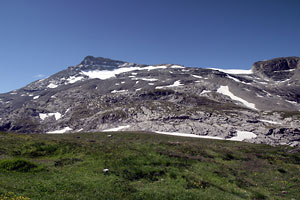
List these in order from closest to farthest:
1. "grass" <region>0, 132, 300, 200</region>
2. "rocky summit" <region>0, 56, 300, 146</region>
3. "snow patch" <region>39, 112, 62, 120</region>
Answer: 1. "grass" <region>0, 132, 300, 200</region>
2. "rocky summit" <region>0, 56, 300, 146</region>
3. "snow patch" <region>39, 112, 62, 120</region>

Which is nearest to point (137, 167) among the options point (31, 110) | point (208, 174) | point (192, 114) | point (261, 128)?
point (208, 174)

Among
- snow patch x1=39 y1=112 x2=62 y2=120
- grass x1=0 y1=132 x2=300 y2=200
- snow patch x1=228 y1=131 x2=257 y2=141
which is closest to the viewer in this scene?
grass x1=0 y1=132 x2=300 y2=200

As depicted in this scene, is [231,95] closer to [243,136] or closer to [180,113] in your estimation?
[180,113]

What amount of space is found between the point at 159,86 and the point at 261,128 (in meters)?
112

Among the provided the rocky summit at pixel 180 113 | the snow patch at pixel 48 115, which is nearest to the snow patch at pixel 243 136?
the rocky summit at pixel 180 113

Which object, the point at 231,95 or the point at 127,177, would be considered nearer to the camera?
the point at 127,177

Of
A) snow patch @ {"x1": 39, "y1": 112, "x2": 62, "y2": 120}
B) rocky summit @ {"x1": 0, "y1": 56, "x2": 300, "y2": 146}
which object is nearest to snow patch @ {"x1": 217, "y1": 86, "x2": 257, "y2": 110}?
rocky summit @ {"x1": 0, "y1": 56, "x2": 300, "y2": 146}

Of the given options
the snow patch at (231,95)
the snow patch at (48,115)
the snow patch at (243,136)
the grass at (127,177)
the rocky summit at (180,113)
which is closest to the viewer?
the grass at (127,177)

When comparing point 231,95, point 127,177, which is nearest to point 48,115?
point 231,95

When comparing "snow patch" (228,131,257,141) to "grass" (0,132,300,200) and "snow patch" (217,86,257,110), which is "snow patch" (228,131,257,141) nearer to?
"snow patch" (217,86,257,110)

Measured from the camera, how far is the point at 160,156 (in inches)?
969

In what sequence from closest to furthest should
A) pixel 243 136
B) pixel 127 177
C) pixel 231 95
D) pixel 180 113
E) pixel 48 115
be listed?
pixel 127 177 < pixel 243 136 < pixel 180 113 < pixel 231 95 < pixel 48 115

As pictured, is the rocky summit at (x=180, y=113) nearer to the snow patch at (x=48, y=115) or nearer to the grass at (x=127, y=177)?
the snow patch at (x=48, y=115)

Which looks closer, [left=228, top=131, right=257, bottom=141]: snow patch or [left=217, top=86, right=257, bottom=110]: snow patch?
[left=228, top=131, right=257, bottom=141]: snow patch
